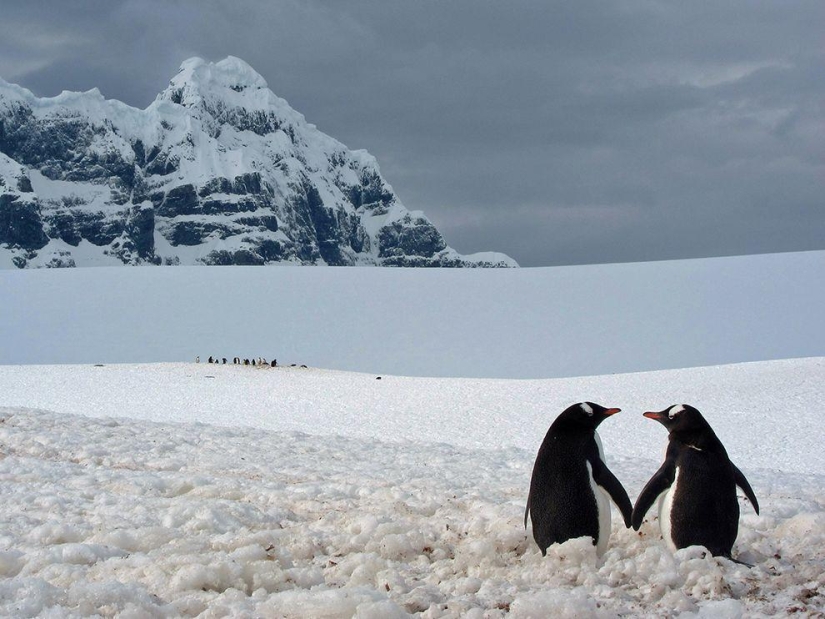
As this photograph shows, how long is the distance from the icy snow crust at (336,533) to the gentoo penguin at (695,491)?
115 mm

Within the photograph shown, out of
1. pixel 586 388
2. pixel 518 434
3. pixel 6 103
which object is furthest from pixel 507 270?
pixel 6 103

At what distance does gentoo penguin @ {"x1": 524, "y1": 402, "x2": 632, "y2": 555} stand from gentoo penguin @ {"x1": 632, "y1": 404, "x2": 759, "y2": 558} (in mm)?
143

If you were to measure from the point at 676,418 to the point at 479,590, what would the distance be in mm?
1081

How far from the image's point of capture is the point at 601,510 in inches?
131

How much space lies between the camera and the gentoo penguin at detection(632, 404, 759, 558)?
10.8ft

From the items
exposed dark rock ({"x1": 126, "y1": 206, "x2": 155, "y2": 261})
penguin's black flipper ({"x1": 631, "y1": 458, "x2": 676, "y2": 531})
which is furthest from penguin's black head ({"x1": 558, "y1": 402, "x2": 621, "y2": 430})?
exposed dark rock ({"x1": 126, "y1": 206, "x2": 155, "y2": 261})

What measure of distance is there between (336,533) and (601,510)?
1282 mm

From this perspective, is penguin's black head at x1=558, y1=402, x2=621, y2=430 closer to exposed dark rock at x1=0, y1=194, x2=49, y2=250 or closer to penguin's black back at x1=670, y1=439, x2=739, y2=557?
penguin's black back at x1=670, y1=439, x2=739, y2=557

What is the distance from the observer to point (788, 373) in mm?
13711

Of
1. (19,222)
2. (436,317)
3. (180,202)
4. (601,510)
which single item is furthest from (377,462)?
(180,202)

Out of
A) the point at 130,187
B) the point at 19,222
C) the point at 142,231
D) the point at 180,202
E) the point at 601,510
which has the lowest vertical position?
the point at 601,510

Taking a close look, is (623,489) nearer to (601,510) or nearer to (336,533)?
(601,510)

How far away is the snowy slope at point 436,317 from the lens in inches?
888

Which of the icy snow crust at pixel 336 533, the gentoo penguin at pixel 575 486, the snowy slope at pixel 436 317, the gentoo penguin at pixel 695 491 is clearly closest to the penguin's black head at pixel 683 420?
the gentoo penguin at pixel 695 491
